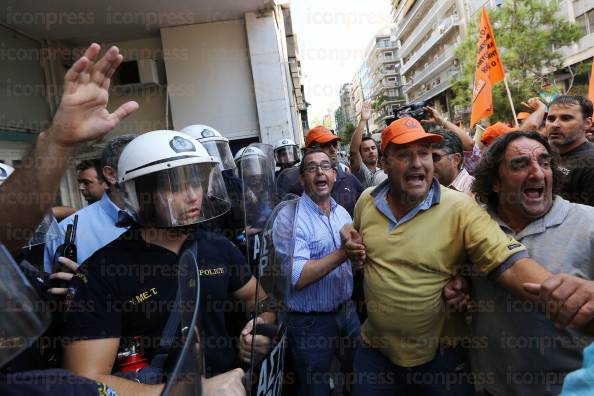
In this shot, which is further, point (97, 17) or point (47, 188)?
point (97, 17)

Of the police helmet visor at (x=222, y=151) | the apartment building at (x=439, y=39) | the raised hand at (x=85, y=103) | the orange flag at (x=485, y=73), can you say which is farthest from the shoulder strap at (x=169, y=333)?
the apartment building at (x=439, y=39)

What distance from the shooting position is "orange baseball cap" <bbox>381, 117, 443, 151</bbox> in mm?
2123

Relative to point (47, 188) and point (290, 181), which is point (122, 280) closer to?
point (47, 188)

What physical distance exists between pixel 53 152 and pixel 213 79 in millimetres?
8010

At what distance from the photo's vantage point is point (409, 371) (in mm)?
2092

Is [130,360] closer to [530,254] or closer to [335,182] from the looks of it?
[530,254]

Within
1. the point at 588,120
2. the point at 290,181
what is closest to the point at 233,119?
the point at 290,181

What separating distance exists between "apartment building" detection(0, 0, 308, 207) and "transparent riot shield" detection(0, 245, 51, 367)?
824 centimetres

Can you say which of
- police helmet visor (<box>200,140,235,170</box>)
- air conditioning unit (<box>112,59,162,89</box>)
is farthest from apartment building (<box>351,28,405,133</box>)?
police helmet visor (<box>200,140,235,170</box>)

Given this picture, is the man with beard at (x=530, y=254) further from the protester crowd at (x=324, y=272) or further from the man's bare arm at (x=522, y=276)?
the man's bare arm at (x=522, y=276)

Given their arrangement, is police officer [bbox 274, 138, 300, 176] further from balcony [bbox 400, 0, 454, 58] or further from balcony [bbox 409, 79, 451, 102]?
balcony [bbox 400, 0, 454, 58]

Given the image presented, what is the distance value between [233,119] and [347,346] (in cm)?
707

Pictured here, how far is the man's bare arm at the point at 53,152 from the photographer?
1.34 metres

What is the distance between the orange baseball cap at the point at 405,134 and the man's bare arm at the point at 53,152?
55.0 inches
